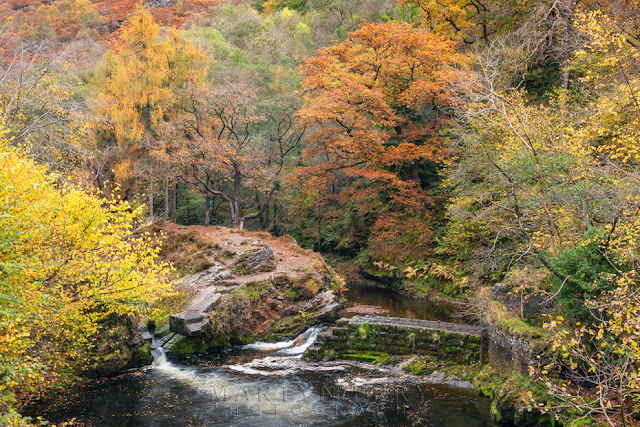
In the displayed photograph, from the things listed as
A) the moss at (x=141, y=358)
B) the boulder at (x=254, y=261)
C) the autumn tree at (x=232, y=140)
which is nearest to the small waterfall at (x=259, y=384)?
the moss at (x=141, y=358)

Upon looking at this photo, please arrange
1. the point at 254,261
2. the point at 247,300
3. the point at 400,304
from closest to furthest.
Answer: the point at 247,300 < the point at 254,261 < the point at 400,304

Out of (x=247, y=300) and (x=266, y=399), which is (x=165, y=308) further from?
(x=266, y=399)

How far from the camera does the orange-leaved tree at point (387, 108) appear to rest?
21.5m

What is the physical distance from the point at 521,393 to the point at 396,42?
18.0 m

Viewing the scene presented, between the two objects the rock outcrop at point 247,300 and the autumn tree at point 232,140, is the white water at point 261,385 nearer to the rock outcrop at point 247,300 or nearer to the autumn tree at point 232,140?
the rock outcrop at point 247,300

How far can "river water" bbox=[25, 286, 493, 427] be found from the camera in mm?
9664

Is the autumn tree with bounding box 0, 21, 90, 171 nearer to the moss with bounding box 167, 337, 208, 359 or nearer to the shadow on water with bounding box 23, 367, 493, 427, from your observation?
the moss with bounding box 167, 337, 208, 359

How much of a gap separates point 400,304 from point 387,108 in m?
10.3

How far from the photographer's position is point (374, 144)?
74.6 feet

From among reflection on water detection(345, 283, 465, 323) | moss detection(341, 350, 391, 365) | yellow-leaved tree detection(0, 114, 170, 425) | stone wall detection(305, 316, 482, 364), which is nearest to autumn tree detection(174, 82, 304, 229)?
reflection on water detection(345, 283, 465, 323)

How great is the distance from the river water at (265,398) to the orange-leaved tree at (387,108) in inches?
469

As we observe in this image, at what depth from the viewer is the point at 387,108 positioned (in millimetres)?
21828

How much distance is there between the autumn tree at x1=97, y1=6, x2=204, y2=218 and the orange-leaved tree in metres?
8.38

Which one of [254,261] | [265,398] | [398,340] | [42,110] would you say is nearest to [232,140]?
[254,261]
